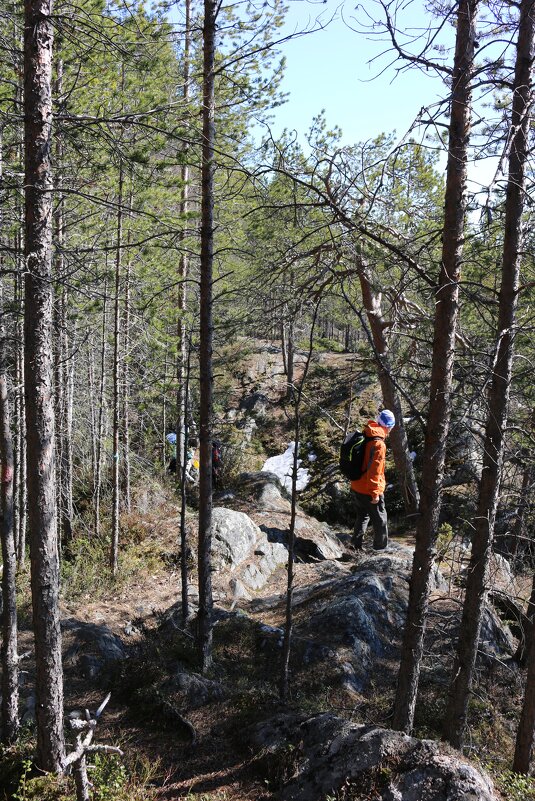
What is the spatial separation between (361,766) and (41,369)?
3.90 metres

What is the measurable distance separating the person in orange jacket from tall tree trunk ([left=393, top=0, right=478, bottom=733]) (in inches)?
173

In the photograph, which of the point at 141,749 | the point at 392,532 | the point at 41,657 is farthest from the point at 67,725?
the point at 392,532

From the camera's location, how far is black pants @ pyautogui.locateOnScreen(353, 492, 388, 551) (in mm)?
10500

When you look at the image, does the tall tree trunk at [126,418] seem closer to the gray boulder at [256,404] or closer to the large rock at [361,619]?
the large rock at [361,619]

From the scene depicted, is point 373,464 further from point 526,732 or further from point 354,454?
point 526,732

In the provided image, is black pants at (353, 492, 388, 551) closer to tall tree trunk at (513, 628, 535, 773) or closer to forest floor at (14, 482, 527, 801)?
forest floor at (14, 482, 527, 801)

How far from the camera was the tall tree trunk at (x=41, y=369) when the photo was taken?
14.7ft

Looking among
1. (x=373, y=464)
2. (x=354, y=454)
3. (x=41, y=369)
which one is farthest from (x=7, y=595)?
(x=373, y=464)

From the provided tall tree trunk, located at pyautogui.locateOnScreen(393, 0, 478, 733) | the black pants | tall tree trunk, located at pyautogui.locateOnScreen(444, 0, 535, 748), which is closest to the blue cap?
the black pants

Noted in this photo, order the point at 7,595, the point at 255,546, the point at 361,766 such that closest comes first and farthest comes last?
the point at 361,766
the point at 7,595
the point at 255,546

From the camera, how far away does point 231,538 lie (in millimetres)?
12578

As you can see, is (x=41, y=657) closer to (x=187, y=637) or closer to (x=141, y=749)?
(x=141, y=749)

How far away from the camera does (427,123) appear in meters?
4.37

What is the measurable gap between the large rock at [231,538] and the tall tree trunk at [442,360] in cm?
744
